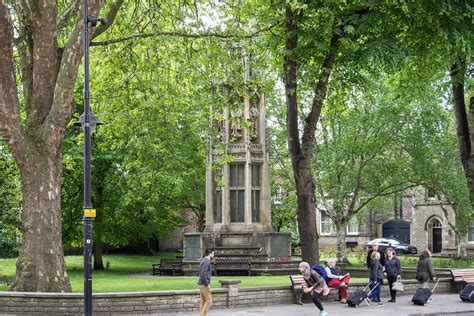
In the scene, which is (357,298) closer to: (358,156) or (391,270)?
(391,270)

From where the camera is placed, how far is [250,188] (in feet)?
95.6

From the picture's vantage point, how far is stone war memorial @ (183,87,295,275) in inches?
1129

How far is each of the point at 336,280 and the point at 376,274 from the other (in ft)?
4.70

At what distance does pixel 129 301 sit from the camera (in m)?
16.8

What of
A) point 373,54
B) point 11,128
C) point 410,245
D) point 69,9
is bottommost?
point 410,245

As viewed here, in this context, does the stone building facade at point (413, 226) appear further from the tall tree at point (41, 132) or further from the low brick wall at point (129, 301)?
the tall tree at point (41, 132)

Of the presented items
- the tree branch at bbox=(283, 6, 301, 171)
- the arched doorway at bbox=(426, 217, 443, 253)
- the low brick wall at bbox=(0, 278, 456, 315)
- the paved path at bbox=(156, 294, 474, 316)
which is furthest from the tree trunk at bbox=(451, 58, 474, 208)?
the arched doorway at bbox=(426, 217, 443, 253)

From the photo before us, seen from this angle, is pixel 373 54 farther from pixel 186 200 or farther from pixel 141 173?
pixel 186 200

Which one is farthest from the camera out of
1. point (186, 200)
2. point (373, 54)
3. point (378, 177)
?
point (186, 200)

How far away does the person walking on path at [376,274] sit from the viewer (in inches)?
810

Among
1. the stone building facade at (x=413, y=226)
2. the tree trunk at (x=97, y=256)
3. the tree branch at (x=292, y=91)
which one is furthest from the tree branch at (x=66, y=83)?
the stone building facade at (x=413, y=226)

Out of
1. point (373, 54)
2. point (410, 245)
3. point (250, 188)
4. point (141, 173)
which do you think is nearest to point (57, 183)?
point (373, 54)

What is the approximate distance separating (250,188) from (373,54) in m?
10.4

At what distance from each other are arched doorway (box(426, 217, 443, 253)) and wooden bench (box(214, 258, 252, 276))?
119 ft
